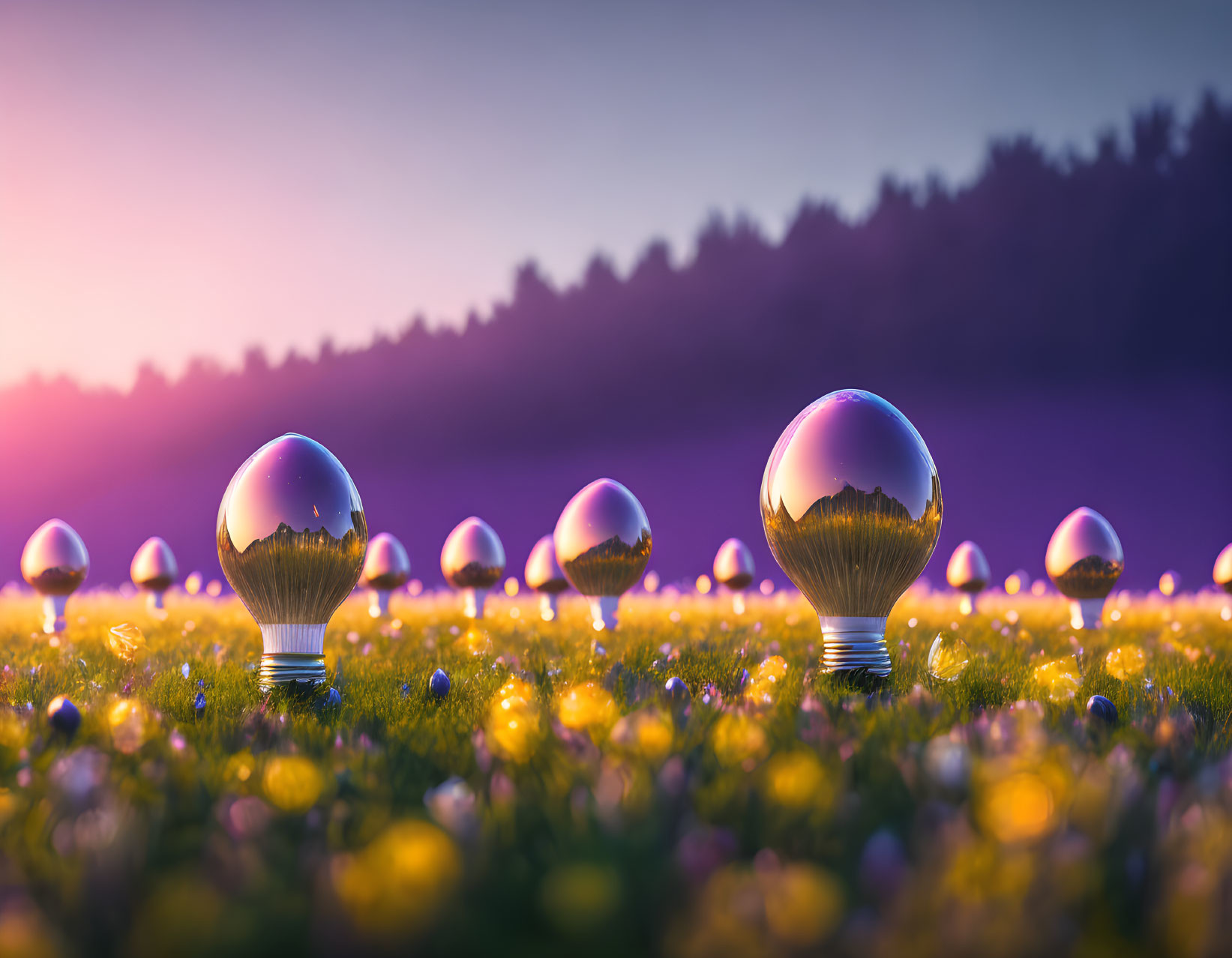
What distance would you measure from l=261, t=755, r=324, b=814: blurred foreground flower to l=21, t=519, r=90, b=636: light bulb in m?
9.03

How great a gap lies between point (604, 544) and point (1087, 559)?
6.02 m

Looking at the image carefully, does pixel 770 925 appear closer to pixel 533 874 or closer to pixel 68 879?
pixel 533 874

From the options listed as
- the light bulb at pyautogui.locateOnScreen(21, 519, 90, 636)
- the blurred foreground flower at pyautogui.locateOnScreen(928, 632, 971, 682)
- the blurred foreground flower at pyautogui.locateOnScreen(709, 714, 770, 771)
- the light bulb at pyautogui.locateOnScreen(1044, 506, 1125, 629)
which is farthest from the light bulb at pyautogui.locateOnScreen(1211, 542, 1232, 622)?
the light bulb at pyautogui.locateOnScreen(21, 519, 90, 636)

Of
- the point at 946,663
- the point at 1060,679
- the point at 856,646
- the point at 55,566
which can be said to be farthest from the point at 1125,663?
the point at 55,566

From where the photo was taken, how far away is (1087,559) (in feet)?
31.2

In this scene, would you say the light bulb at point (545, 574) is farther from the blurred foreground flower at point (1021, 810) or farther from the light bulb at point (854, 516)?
the blurred foreground flower at point (1021, 810)

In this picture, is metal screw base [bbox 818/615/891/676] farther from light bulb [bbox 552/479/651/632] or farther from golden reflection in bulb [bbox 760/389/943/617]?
light bulb [bbox 552/479/651/632]

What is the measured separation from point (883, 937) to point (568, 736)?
1881 mm

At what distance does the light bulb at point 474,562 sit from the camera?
38.1ft

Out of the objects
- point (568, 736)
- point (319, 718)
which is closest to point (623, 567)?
point (319, 718)

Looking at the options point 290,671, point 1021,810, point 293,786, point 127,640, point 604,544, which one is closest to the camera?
point 1021,810

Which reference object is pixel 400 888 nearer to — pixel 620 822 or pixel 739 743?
pixel 620 822

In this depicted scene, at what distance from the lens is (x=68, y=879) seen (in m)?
1.79

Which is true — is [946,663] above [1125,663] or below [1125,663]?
above
